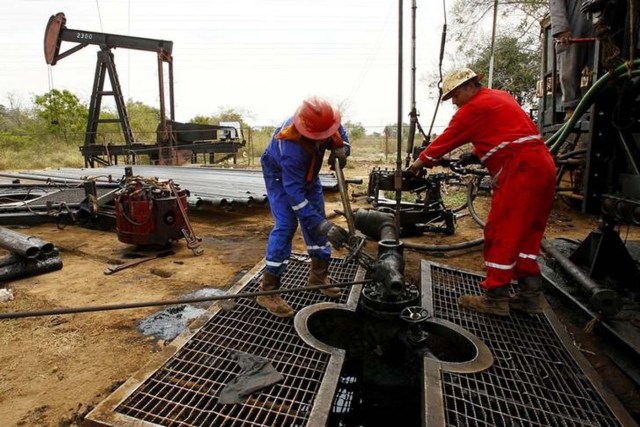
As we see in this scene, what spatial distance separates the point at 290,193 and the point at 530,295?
183cm

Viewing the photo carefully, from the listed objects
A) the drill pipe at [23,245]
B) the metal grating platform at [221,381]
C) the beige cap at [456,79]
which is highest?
the beige cap at [456,79]

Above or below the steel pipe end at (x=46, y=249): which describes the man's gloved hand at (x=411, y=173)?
above

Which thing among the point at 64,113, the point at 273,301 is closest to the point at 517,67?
the point at 273,301

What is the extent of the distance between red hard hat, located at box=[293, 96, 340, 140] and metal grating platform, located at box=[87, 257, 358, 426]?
1.26 meters

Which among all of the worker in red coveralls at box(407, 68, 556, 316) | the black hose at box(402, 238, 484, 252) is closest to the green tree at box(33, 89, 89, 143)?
the black hose at box(402, 238, 484, 252)

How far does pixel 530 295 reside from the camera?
2.90 m

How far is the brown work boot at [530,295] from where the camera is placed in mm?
2865

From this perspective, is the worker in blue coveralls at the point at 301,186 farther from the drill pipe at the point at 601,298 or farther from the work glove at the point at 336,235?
the drill pipe at the point at 601,298

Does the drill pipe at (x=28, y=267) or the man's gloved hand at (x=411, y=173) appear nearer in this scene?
the man's gloved hand at (x=411, y=173)

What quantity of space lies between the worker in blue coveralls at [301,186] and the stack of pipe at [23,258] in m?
2.38

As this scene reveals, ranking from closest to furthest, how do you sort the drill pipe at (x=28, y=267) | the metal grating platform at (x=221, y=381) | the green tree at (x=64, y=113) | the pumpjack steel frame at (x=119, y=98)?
the metal grating platform at (x=221, y=381), the drill pipe at (x=28, y=267), the pumpjack steel frame at (x=119, y=98), the green tree at (x=64, y=113)

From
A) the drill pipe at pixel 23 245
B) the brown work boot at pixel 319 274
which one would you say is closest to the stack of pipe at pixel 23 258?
the drill pipe at pixel 23 245

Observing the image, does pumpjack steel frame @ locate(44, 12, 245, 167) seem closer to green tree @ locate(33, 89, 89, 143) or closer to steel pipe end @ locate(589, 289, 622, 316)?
green tree @ locate(33, 89, 89, 143)

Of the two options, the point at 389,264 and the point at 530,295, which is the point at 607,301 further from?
the point at 389,264
